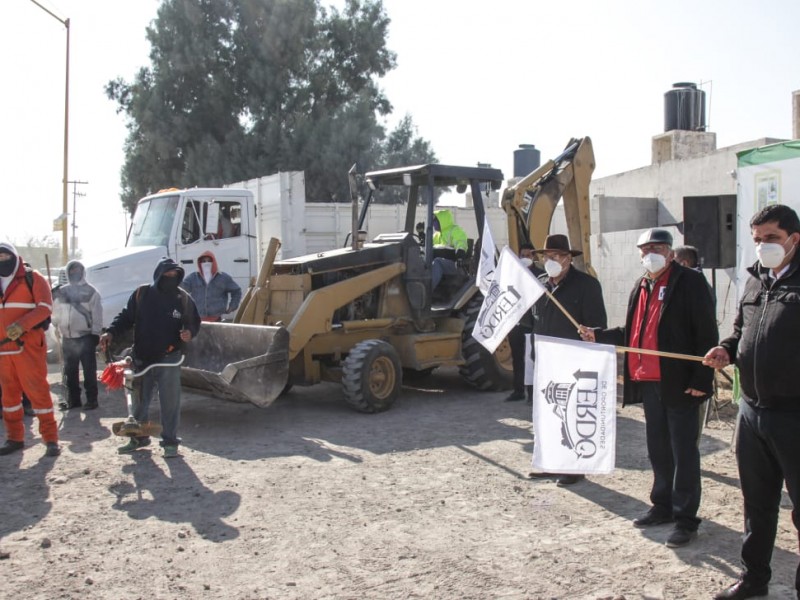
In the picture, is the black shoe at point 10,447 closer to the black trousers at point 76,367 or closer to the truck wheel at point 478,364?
the black trousers at point 76,367

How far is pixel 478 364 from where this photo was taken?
31.3ft

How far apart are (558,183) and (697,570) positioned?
242 inches

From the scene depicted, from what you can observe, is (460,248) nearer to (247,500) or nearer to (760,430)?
(247,500)

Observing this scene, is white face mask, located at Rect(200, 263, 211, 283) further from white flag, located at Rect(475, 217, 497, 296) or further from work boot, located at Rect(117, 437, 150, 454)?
white flag, located at Rect(475, 217, 497, 296)

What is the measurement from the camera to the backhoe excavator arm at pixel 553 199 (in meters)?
9.32

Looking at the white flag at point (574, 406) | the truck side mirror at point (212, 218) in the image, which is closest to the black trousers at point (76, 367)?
the truck side mirror at point (212, 218)

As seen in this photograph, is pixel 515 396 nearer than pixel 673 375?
No

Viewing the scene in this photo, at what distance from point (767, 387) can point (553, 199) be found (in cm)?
617

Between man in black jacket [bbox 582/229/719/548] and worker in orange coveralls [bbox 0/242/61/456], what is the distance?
5.02 m

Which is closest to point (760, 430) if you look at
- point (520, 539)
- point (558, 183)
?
point (520, 539)

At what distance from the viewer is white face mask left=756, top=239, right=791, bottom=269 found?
11.9ft

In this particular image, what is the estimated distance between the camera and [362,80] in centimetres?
3092

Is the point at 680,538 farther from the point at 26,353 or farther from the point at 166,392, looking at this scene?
the point at 26,353

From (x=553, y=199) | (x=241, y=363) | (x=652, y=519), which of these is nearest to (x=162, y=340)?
(x=241, y=363)
